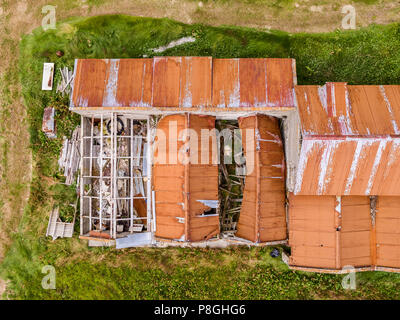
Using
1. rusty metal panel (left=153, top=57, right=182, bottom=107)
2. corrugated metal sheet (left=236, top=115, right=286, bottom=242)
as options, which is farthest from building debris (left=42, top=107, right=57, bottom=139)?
corrugated metal sheet (left=236, top=115, right=286, bottom=242)

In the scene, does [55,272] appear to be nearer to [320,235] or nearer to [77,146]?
[77,146]

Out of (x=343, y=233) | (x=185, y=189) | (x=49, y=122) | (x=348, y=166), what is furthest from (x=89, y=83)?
(x=343, y=233)

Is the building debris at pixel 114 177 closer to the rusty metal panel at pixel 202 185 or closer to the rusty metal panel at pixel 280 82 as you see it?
the rusty metal panel at pixel 202 185

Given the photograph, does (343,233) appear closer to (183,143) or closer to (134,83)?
(183,143)

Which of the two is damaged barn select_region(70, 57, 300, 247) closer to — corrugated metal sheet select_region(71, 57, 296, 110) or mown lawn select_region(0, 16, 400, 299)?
corrugated metal sheet select_region(71, 57, 296, 110)

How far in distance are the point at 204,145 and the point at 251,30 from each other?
651 centimetres

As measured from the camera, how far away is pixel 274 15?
499 inches

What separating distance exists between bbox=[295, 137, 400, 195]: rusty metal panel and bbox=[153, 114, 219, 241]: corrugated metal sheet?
12.8 ft

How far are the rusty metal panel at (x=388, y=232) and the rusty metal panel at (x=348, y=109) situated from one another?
3.40 metres

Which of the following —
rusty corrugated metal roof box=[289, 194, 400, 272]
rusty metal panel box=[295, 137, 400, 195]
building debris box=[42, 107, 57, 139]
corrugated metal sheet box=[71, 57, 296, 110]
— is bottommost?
rusty corrugated metal roof box=[289, 194, 400, 272]

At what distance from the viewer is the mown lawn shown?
40.4 feet

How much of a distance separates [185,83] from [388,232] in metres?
11.0

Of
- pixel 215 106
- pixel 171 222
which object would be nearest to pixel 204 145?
pixel 215 106

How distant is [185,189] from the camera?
10.7 m
